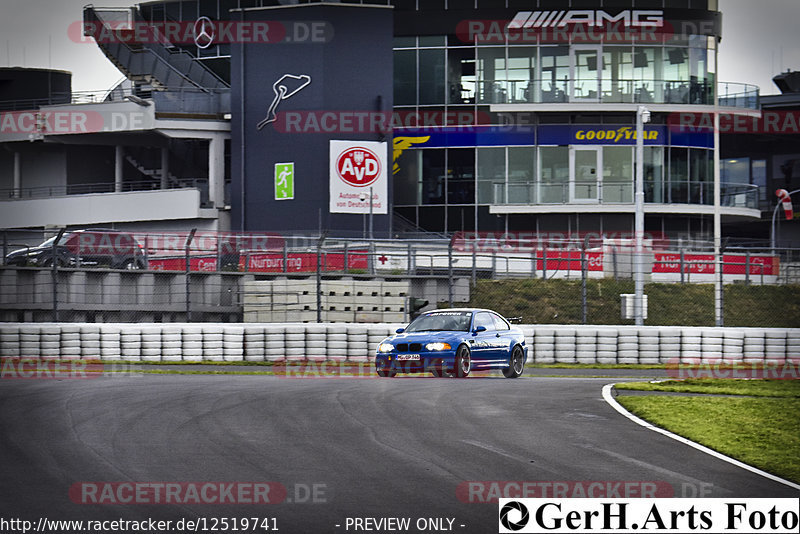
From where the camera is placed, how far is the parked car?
27188 millimetres

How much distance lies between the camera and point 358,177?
46.8 m

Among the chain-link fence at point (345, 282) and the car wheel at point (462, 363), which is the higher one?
the chain-link fence at point (345, 282)

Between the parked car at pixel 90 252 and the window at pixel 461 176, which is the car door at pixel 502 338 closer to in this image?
the parked car at pixel 90 252

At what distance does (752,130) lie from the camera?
6019 cm

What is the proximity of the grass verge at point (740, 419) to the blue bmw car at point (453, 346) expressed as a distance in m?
2.93

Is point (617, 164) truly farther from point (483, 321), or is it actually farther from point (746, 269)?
point (483, 321)

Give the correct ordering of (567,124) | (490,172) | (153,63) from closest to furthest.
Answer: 1. (567,124)
2. (490,172)
3. (153,63)

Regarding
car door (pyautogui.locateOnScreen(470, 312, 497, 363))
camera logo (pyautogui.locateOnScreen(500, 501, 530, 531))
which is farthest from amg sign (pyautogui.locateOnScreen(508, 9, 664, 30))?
camera logo (pyautogui.locateOnScreen(500, 501, 530, 531))

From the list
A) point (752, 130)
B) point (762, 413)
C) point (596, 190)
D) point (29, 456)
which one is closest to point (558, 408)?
point (762, 413)

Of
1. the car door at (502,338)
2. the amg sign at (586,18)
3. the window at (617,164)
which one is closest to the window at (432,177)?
the amg sign at (586,18)

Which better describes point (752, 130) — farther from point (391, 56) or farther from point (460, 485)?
point (460, 485)

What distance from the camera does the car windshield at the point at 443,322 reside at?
67.2 feet

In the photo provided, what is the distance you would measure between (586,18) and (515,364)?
29782mm

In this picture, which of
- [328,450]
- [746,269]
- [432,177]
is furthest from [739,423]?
[432,177]
